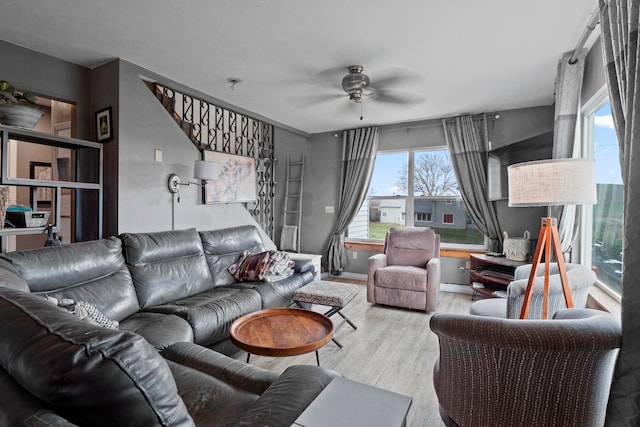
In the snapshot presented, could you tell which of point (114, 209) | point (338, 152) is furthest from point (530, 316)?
point (338, 152)

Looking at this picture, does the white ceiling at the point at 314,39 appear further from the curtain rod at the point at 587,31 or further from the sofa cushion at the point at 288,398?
the sofa cushion at the point at 288,398

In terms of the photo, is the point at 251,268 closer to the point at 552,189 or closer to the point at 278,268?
the point at 278,268

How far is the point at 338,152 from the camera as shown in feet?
18.2

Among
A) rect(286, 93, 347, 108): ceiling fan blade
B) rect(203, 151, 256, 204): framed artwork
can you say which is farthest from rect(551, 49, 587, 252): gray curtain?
rect(203, 151, 256, 204): framed artwork

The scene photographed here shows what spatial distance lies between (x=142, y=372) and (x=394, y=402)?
692mm

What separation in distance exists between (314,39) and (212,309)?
223cm

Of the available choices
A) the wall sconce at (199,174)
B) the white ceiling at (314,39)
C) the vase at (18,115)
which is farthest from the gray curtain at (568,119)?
the vase at (18,115)

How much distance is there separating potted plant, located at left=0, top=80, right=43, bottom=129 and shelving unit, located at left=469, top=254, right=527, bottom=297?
4548mm

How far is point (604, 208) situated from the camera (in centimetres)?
248

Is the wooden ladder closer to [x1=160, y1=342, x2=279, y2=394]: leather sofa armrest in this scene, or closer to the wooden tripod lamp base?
[x1=160, y1=342, x2=279, y2=394]: leather sofa armrest

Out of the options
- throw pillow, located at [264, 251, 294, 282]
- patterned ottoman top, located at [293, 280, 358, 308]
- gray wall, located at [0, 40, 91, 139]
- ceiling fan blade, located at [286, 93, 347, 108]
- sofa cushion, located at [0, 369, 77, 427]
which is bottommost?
patterned ottoman top, located at [293, 280, 358, 308]

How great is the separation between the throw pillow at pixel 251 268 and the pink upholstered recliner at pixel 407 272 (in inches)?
54.3

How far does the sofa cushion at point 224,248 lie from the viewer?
3.18m

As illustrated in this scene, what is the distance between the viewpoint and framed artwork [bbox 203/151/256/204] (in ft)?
12.5
